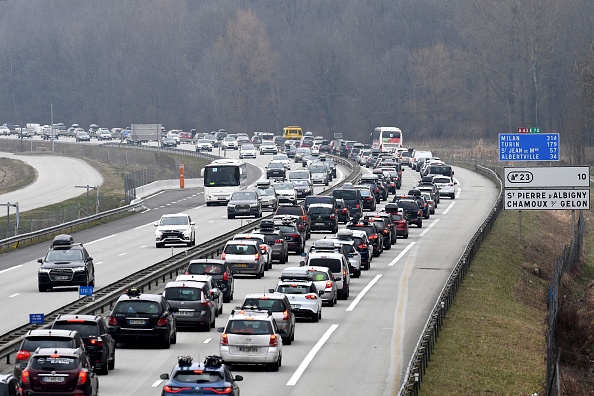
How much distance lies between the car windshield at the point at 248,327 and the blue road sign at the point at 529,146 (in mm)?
42487

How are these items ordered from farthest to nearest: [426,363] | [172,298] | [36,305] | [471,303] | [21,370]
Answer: [471,303] < [36,305] < [172,298] < [426,363] < [21,370]

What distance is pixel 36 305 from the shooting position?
40812 millimetres

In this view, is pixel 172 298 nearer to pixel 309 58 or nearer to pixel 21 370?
pixel 21 370

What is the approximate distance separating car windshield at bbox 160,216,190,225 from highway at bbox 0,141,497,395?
4.41 feet

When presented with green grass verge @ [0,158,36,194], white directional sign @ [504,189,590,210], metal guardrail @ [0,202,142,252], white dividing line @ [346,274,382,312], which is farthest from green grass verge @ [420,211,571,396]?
green grass verge @ [0,158,36,194]

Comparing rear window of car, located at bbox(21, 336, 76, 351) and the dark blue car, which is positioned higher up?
rear window of car, located at bbox(21, 336, 76, 351)

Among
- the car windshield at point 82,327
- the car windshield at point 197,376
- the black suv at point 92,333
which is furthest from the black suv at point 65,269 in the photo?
the car windshield at point 197,376

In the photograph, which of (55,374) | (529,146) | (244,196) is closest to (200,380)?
→ (55,374)

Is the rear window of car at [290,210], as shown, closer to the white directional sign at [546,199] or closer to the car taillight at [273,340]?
the white directional sign at [546,199]

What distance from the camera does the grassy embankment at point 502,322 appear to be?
102 ft

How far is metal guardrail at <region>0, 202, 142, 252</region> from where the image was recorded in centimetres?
6070

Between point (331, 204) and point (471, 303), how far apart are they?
2319cm

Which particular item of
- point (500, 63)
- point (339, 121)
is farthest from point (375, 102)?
point (500, 63)

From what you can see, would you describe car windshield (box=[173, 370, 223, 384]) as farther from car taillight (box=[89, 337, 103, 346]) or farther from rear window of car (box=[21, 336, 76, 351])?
car taillight (box=[89, 337, 103, 346])
